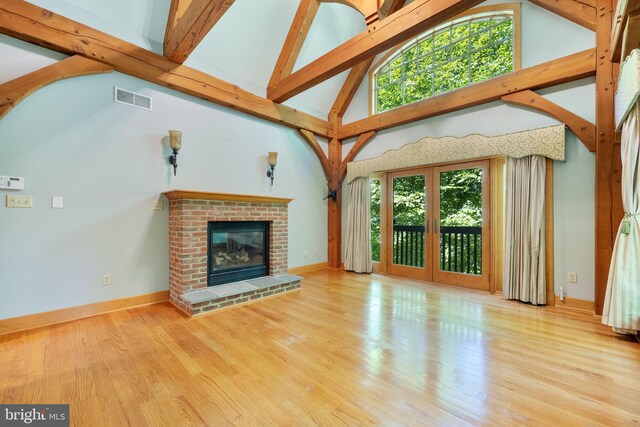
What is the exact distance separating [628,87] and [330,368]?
3.19 metres

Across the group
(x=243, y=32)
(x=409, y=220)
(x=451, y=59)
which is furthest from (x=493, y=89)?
(x=243, y=32)

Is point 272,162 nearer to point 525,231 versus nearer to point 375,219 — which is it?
point 375,219

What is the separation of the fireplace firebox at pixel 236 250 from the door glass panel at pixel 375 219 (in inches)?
81.3

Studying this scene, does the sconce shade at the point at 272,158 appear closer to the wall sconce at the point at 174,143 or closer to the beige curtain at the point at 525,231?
Answer: the wall sconce at the point at 174,143

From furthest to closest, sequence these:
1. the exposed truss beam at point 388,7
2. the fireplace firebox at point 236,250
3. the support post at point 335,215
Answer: the support post at point 335,215 → the fireplace firebox at point 236,250 → the exposed truss beam at point 388,7

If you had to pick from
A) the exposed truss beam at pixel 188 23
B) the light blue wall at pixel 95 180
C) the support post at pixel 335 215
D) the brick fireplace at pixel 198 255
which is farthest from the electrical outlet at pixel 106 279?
the support post at pixel 335 215

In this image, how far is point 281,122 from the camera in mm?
4547

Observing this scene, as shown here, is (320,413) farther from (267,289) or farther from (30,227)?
(30,227)

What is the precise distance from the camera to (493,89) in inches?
139

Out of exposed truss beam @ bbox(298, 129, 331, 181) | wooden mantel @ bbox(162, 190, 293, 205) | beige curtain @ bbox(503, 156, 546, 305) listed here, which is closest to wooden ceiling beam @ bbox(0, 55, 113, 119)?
wooden mantel @ bbox(162, 190, 293, 205)

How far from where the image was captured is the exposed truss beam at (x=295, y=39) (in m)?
3.80

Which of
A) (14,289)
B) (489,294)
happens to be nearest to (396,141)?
(489,294)

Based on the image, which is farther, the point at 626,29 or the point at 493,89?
the point at 493,89

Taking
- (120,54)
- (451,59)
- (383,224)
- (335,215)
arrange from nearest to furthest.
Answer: (120,54) → (451,59) → (383,224) → (335,215)
